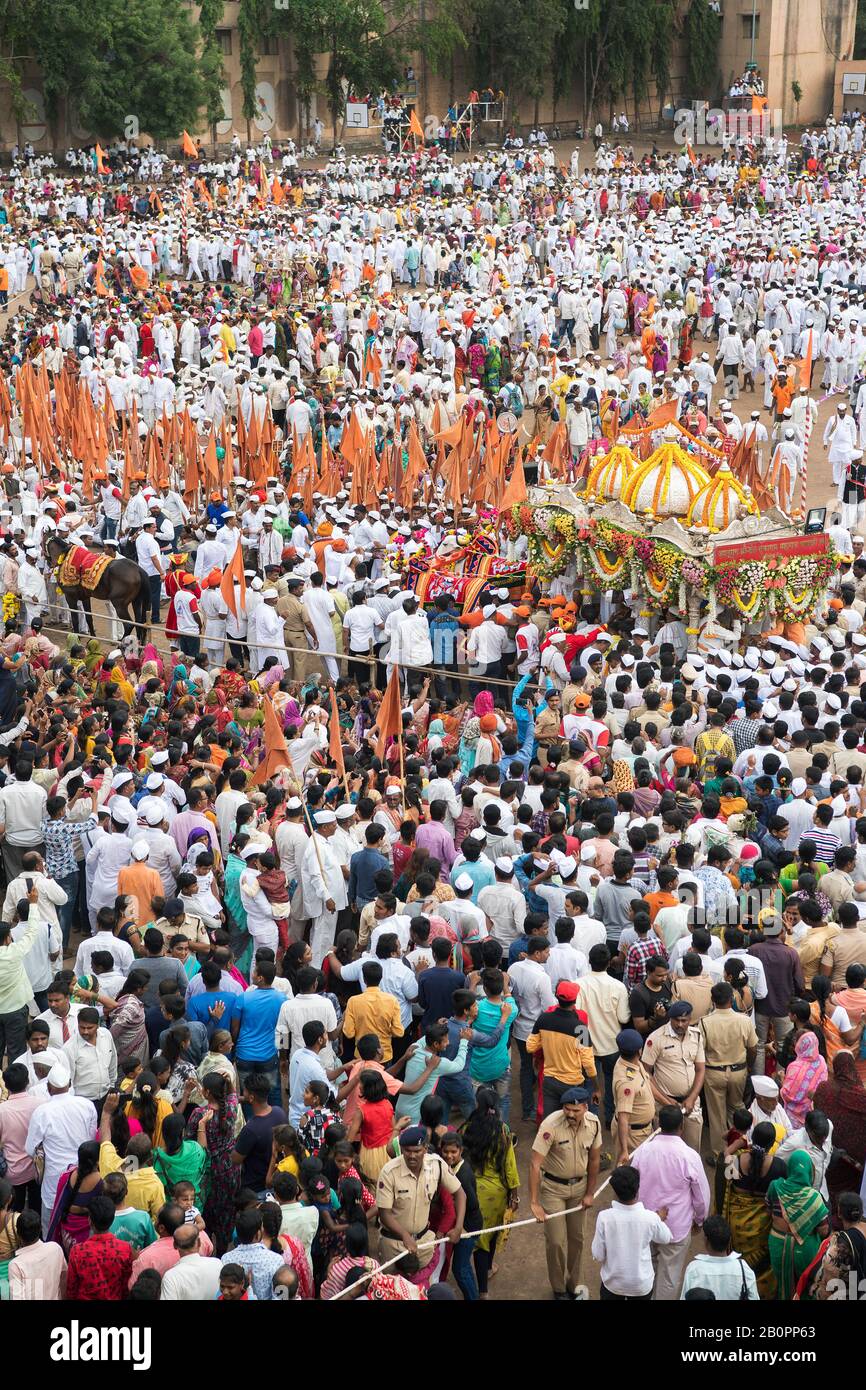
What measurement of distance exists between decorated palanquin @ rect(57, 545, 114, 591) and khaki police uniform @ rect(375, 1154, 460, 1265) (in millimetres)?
8293

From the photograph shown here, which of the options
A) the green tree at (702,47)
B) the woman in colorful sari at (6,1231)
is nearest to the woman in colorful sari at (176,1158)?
the woman in colorful sari at (6,1231)

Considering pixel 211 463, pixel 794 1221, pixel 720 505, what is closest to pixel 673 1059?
pixel 794 1221

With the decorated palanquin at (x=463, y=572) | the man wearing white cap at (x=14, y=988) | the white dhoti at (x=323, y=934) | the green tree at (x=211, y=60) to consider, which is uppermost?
the green tree at (x=211, y=60)

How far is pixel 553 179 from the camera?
38.2 m

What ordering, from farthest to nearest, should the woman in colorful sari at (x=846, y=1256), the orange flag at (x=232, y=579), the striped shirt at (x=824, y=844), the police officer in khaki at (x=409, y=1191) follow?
the orange flag at (x=232, y=579) → the striped shirt at (x=824, y=844) → the police officer in khaki at (x=409, y=1191) → the woman in colorful sari at (x=846, y=1256)

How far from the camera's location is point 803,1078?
7074mm

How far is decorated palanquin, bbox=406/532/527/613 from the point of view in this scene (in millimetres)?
13750

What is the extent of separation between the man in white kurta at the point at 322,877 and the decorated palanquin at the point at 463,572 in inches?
189

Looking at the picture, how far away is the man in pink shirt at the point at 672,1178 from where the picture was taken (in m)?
6.46

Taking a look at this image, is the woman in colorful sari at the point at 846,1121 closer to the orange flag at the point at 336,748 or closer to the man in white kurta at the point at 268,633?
the orange flag at the point at 336,748

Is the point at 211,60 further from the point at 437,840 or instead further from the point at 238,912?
the point at 238,912

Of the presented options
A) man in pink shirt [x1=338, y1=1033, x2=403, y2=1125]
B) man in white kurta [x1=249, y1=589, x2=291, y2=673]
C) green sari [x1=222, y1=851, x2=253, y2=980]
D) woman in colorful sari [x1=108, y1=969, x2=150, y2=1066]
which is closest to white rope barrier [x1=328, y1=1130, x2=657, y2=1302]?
man in pink shirt [x1=338, y1=1033, x2=403, y2=1125]

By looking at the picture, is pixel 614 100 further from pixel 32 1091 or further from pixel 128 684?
pixel 32 1091
